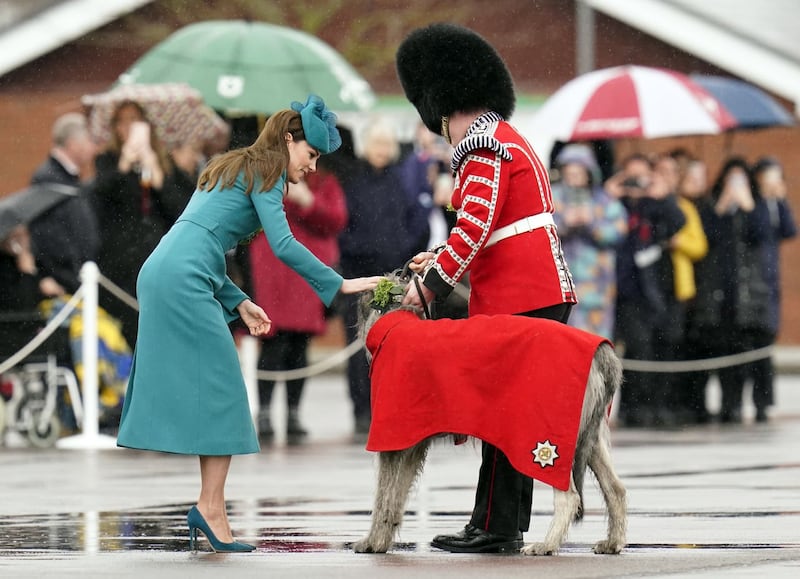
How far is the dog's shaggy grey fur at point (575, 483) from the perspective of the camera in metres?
8.59

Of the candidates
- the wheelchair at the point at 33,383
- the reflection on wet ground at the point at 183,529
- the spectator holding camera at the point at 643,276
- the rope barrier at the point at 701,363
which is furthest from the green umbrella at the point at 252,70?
the reflection on wet ground at the point at 183,529

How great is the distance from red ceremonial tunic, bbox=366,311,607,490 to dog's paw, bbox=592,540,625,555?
0.38m

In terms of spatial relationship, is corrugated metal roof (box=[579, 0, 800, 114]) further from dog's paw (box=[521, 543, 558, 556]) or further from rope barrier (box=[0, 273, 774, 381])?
dog's paw (box=[521, 543, 558, 556])

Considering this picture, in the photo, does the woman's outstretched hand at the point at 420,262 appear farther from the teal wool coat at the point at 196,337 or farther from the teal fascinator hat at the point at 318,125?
the teal fascinator hat at the point at 318,125

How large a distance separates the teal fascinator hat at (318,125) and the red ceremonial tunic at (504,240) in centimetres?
54

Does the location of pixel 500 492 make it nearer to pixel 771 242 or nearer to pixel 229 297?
pixel 229 297

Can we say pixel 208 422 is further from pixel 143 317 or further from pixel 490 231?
pixel 490 231

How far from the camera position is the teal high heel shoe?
8.77 metres

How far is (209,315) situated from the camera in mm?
8812

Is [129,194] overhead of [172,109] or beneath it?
beneath

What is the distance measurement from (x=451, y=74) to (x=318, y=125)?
684 millimetres

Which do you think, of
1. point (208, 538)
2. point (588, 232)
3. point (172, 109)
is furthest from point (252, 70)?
point (208, 538)

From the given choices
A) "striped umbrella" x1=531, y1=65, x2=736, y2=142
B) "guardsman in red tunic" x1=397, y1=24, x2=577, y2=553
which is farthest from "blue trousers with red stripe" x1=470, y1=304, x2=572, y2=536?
"striped umbrella" x1=531, y1=65, x2=736, y2=142

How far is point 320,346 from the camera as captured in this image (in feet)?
109
